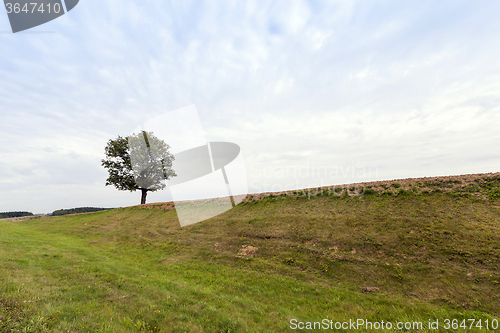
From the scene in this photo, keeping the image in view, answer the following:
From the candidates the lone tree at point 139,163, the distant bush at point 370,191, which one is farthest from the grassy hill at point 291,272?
the lone tree at point 139,163

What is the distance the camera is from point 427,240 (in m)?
13.6

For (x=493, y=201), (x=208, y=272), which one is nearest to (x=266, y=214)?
(x=208, y=272)

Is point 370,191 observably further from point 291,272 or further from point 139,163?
point 139,163

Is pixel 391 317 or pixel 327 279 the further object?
pixel 327 279

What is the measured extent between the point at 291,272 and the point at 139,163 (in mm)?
37368

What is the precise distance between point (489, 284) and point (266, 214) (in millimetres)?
17168

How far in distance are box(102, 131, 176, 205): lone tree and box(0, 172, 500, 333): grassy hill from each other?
19676 millimetres

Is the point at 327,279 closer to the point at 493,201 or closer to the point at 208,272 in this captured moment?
the point at 208,272

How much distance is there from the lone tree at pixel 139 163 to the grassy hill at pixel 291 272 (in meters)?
19.7

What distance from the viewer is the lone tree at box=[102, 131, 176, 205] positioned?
39.9 metres

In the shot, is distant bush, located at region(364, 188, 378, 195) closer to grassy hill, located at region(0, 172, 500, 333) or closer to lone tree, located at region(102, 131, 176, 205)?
grassy hill, located at region(0, 172, 500, 333)

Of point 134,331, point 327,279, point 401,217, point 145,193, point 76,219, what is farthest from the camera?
point 145,193

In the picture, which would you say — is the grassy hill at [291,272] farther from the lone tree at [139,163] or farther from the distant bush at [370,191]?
the lone tree at [139,163]

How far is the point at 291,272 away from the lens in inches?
530
